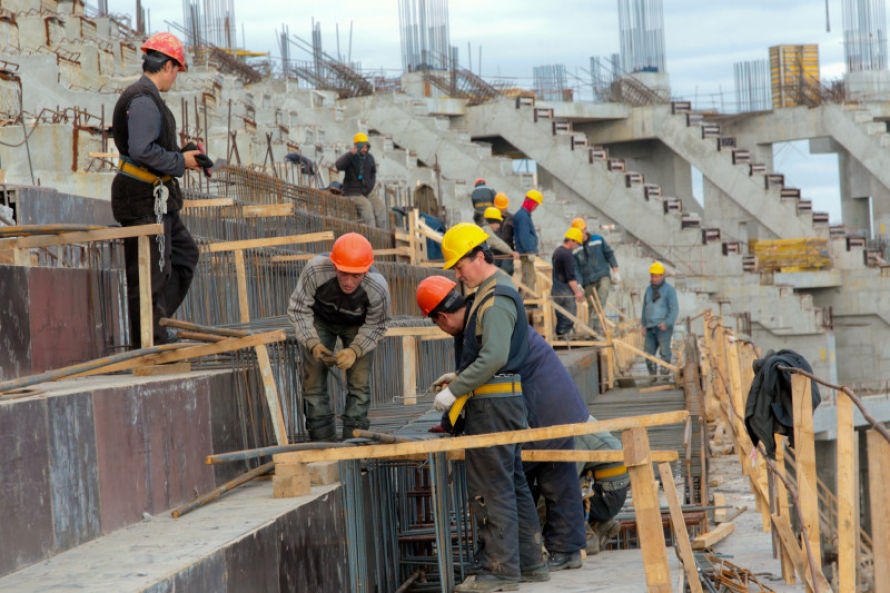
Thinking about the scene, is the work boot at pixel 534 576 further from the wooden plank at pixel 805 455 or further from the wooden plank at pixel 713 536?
the wooden plank at pixel 713 536

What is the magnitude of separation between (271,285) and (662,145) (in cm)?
3198

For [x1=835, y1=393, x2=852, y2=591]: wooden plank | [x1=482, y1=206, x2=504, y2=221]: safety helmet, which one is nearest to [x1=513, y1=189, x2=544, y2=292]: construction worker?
[x1=482, y1=206, x2=504, y2=221]: safety helmet

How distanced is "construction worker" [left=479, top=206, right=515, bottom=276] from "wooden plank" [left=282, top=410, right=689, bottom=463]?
30.4 feet

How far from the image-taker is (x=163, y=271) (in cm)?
653

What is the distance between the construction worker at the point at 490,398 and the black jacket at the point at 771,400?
1.81 meters

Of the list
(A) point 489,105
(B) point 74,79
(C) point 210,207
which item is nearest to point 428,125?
(A) point 489,105

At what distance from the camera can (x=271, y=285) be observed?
9508mm

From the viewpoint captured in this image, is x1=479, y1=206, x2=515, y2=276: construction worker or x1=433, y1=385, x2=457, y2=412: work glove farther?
x1=479, y1=206, x2=515, y2=276: construction worker

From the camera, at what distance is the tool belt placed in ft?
18.2

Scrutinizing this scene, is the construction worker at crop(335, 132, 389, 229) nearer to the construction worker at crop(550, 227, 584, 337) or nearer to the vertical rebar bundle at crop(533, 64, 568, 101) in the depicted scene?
the construction worker at crop(550, 227, 584, 337)

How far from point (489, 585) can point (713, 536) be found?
3.16m

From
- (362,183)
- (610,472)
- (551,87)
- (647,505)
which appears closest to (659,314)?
(362,183)

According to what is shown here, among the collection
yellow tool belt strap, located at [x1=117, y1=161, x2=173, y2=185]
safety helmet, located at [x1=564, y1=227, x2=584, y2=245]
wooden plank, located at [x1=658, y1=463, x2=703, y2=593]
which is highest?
yellow tool belt strap, located at [x1=117, y1=161, x2=173, y2=185]

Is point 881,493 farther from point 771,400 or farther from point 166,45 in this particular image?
point 166,45
